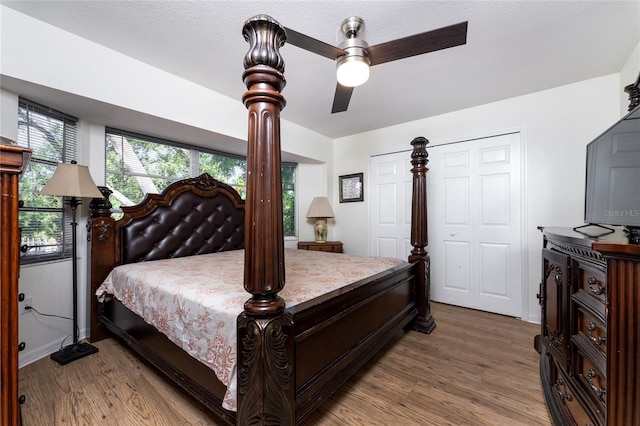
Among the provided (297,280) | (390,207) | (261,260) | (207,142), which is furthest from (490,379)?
(207,142)

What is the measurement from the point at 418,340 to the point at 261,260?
81.5 inches

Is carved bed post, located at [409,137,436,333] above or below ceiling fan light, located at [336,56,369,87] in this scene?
below

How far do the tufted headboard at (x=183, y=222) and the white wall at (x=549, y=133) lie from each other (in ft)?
10.0

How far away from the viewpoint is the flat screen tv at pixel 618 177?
1033 millimetres

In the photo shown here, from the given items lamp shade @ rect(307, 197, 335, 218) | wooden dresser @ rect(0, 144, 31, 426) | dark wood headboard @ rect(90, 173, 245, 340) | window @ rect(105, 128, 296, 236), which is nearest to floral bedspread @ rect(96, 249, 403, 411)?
dark wood headboard @ rect(90, 173, 245, 340)

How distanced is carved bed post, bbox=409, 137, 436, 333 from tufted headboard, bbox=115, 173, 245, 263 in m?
2.32

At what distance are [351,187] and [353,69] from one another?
293cm

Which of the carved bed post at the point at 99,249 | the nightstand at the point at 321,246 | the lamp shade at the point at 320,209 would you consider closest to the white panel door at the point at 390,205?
the nightstand at the point at 321,246

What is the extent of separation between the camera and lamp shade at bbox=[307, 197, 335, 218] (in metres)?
4.14

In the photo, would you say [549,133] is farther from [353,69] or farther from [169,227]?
[169,227]

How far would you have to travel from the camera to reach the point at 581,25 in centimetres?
183

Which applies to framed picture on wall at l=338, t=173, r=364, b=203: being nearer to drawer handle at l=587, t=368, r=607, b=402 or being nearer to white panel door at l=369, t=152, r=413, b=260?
white panel door at l=369, t=152, r=413, b=260

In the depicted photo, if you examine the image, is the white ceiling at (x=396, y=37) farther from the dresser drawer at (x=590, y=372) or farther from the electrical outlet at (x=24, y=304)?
the electrical outlet at (x=24, y=304)

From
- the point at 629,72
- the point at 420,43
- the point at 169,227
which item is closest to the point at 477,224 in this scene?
the point at 629,72
